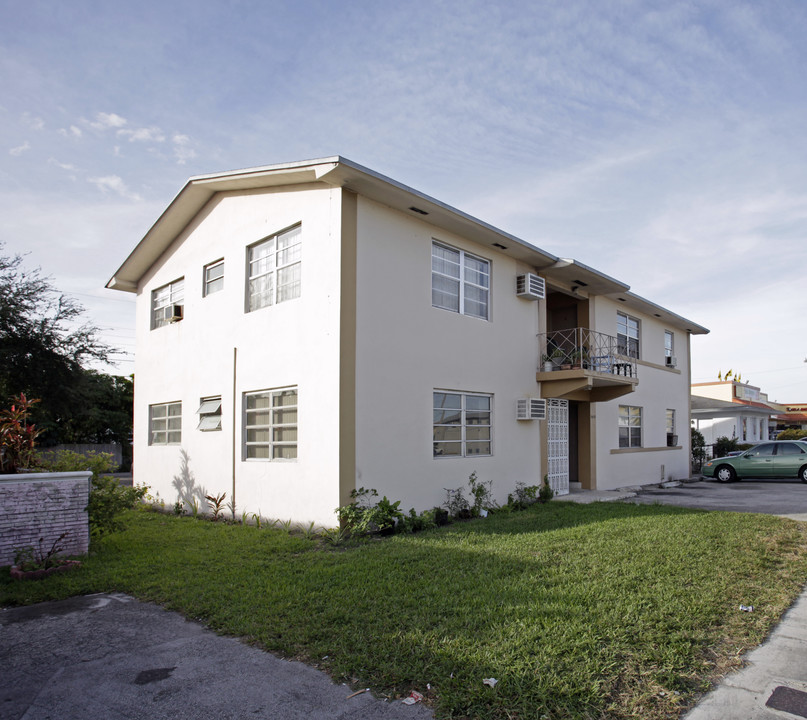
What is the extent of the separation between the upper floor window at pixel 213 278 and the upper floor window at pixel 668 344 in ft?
48.6

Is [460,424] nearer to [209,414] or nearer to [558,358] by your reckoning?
[558,358]

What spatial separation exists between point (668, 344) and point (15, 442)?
63.3 feet

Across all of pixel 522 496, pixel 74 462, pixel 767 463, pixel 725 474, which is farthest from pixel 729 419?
pixel 74 462

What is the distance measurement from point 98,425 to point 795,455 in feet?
93.3

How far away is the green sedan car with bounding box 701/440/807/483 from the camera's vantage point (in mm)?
20109

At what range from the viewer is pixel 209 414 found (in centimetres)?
1283

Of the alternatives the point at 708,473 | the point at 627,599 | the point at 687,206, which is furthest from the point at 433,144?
the point at 708,473

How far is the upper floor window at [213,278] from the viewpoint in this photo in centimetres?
1330

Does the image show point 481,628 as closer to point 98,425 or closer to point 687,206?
point 687,206

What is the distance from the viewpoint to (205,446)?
1284 centimetres

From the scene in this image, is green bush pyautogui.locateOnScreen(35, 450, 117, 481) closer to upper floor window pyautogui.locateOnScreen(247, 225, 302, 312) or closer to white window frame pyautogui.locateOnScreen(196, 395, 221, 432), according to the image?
white window frame pyautogui.locateOnScreen(196, 395, 221, 432)

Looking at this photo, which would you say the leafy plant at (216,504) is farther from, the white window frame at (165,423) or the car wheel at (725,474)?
the car wheel at (725,474)

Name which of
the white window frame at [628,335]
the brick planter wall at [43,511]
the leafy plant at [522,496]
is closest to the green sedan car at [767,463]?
the white window frame at [628,335]

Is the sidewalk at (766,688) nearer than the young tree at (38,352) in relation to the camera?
Yes
